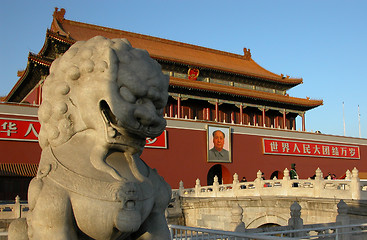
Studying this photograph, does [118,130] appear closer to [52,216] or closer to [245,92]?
[52,216]

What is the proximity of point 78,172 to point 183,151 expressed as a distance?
16.7 meters

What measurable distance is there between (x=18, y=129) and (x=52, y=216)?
13968mm

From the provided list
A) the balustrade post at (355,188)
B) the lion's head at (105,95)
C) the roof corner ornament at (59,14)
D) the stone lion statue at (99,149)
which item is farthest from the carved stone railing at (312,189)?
the roof corner ornament at (59,14)

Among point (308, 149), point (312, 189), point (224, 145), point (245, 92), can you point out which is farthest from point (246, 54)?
point (312, 189)

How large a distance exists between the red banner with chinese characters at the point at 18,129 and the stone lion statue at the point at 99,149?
1333 centimetres

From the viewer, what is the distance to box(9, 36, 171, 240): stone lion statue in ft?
7.64

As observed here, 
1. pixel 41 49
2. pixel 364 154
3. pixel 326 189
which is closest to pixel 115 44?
pixel 326 189

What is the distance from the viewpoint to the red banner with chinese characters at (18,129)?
1481cm

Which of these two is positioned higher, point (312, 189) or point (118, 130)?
point (118, 130)

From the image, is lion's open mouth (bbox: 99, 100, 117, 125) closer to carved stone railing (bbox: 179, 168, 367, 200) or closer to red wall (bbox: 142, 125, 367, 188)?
carved stone railing (bbox: 179, 168, 367, 200)

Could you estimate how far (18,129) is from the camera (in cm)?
1511

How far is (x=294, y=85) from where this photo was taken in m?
26.6

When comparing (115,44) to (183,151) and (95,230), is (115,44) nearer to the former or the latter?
(95,230)

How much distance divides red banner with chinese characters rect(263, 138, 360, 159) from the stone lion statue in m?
19.6
